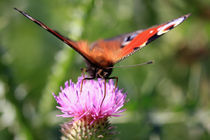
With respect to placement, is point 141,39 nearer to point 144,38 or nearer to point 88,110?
point 144,38

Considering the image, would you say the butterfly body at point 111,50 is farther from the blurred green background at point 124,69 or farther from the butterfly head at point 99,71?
the blurred green background at point 124,69

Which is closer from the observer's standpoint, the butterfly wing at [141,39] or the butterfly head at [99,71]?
the butterfly wing at [141,39]

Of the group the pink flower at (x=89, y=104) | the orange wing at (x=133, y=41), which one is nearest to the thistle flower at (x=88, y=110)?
the pink flower at (x=89, y=104)

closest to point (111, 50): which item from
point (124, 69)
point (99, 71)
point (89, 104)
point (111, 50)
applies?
point (111, 50)

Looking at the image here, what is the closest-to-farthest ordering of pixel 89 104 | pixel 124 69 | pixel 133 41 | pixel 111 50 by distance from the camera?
1. pixel 89 104
2. pixel 133 41
3. pixel 111 50
4. pixel 124 69

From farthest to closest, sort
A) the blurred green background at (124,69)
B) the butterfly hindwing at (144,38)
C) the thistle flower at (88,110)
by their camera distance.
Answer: the blurred green background at (124,69) < the thistle flower at (88,110) < the butterfly hindwing at (144,38)
